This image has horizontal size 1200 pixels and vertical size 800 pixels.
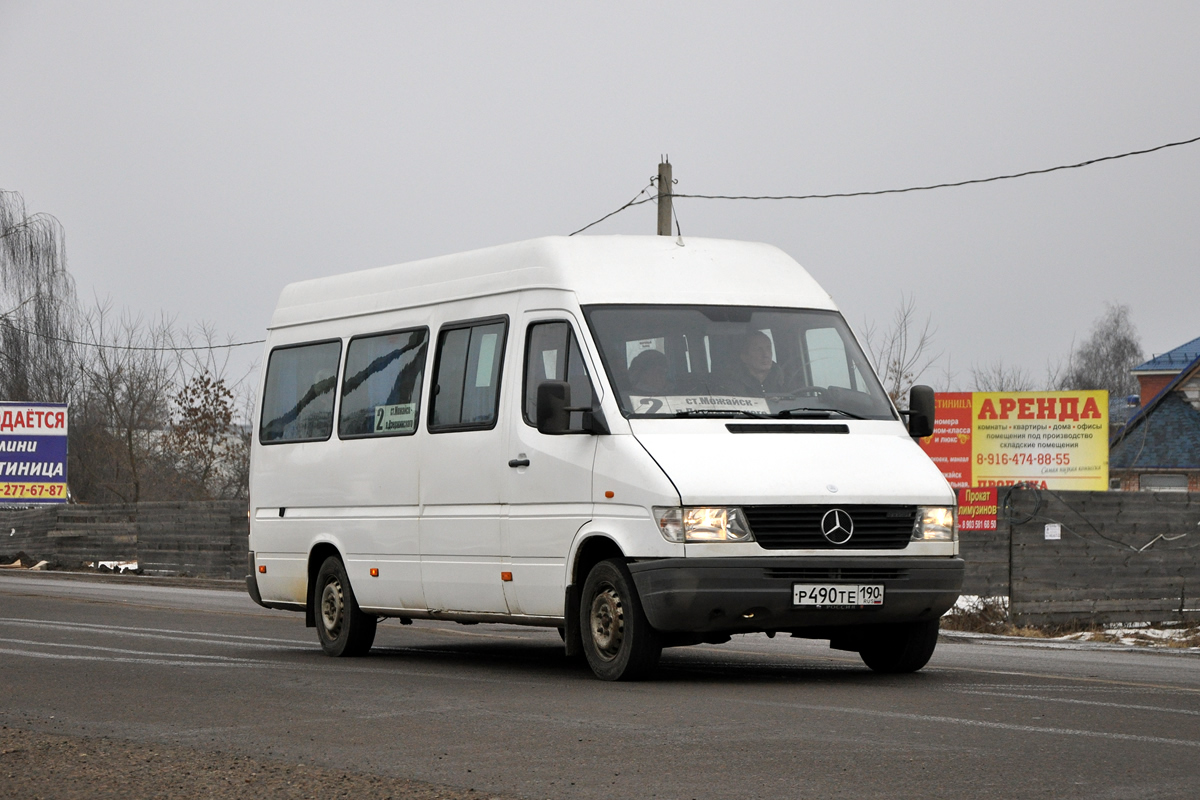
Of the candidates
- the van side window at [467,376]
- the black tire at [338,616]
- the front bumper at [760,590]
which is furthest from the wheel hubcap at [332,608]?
the front bumper at [760,590]

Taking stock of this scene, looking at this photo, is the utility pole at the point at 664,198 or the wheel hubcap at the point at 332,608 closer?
the wheel hubcap at the point at 332,608

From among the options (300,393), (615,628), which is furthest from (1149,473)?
(615,628)

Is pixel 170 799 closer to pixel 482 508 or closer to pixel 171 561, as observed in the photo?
pixel 482 508

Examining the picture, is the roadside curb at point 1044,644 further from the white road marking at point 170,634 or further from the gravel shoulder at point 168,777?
the gravel shoulder at point 168,777

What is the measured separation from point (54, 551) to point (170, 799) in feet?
116

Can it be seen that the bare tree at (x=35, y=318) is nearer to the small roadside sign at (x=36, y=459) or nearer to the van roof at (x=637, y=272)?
the small roadside sign at (x=36, y=459)

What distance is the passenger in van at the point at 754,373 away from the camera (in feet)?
35.7

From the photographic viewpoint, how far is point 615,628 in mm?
10430

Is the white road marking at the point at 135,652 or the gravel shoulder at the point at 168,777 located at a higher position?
the gravel shoulder at the point at 168,777

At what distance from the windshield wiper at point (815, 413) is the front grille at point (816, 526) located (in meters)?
0.82

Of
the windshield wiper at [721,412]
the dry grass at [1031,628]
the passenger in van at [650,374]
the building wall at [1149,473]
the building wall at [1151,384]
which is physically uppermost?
the building wall at [1151,384]

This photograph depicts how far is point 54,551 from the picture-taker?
40.1 metres

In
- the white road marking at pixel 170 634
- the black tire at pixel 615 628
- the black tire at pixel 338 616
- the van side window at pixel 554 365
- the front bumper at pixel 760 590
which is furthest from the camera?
the white road marking at pixel 170 634

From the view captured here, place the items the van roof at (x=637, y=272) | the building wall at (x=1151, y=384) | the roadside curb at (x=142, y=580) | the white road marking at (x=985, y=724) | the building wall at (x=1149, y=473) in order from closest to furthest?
the white road marking at (x=985, y=724) → the van roof at (x=637, y=272) → the roadside curb at (x=142, y=580) → the building wall at (x=1149, y=473) → the building wall at (x=1151, y=384)
